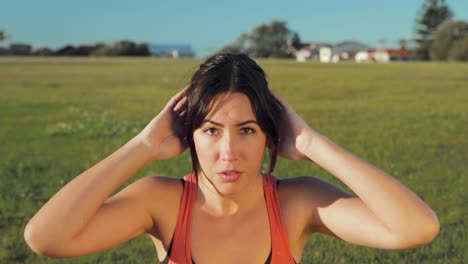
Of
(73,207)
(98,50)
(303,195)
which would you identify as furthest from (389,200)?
(98,50)

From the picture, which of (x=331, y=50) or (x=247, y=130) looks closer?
(x=247, y=130)

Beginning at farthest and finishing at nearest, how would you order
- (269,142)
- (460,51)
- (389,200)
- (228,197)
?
(460,51), (269,142), (228,197), (389,200)

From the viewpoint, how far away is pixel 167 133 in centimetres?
346

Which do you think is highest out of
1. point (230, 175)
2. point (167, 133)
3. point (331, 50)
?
point (167, 133)

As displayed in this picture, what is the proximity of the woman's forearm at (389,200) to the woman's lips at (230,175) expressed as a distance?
49cm

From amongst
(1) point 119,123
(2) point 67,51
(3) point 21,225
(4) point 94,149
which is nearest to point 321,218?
(3) point 21,225

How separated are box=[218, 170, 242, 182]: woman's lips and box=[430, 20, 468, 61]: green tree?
111810 millimetres

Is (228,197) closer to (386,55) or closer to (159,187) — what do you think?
(159,187)

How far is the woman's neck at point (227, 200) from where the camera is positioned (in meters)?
3.29

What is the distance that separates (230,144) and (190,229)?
45 cm

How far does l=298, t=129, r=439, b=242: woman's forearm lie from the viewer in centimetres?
318

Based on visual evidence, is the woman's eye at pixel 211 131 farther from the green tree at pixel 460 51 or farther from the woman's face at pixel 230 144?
the green tree at pixel 460 51

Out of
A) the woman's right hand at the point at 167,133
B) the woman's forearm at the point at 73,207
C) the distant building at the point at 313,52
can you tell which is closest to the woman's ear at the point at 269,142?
the woman's right hand at the point at 167,133

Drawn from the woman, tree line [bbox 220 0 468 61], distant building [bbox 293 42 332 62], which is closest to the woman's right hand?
the woman
